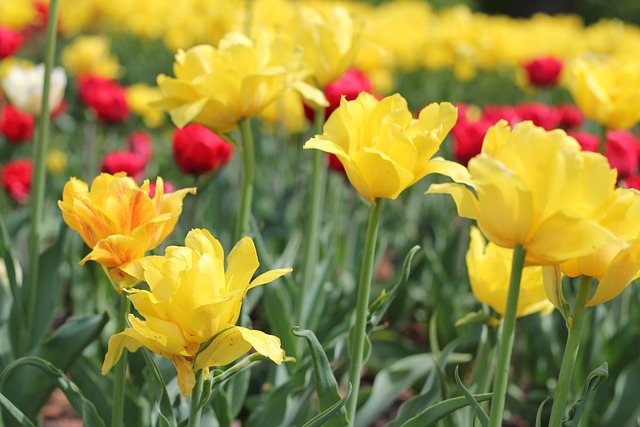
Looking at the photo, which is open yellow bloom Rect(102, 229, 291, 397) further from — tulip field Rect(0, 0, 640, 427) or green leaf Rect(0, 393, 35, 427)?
green leaf Rect(0, 393, 35, 427)

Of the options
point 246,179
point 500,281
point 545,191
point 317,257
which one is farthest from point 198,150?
point 545,191

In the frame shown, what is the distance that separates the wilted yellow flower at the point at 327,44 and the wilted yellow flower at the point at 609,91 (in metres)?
0.61

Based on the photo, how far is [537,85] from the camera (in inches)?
162

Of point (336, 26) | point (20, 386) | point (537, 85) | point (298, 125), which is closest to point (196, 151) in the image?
point (336, 26)

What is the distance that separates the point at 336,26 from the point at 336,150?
0.81m

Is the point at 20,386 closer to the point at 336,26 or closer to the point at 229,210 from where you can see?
the point at 336,26

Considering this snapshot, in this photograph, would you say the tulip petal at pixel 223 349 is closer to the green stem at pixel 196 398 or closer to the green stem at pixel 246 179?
the green stem at pixel 196 398

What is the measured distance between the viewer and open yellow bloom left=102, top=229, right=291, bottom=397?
3.28 feet

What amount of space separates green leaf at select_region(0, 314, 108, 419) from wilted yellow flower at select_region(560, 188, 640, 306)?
3.06 feet

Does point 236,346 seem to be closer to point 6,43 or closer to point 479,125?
point 479,125

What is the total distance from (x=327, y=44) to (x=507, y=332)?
952 mm

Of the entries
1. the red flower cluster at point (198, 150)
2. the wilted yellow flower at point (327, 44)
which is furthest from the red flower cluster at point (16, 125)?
the wilted yellow flower at point (327, 44)

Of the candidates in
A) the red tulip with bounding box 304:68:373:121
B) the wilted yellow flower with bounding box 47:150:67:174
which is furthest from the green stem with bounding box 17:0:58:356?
the wilted yellow flower with bounding box 47:150:67:174

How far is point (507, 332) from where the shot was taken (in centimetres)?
105
